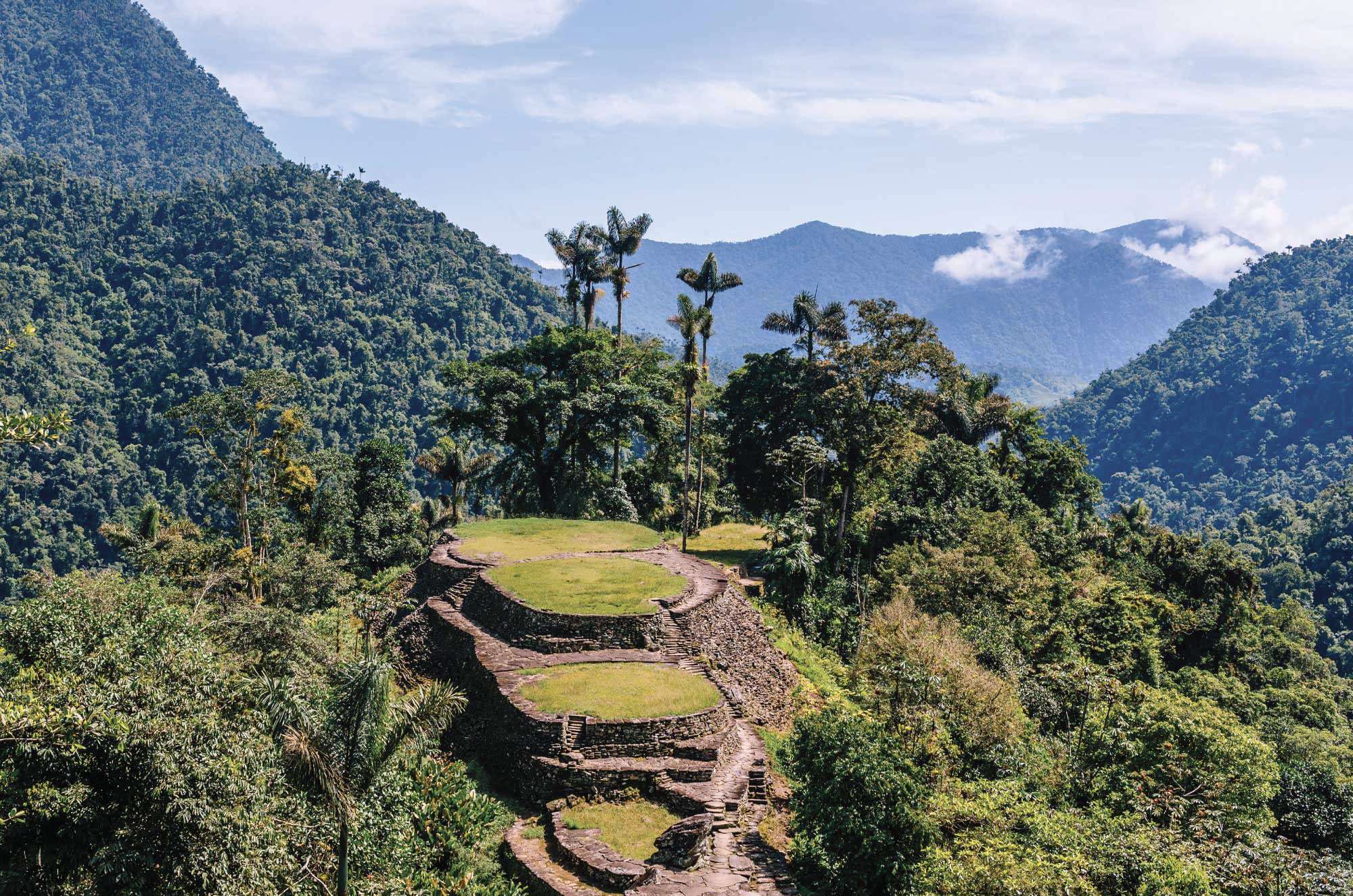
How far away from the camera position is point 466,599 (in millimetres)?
27234

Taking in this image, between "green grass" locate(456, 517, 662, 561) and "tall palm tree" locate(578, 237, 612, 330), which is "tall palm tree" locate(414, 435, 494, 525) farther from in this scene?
"green grass" locate(456, 517, 662, 561)

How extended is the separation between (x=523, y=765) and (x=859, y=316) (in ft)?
93.2

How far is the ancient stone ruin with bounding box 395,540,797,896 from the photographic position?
17.2 meters

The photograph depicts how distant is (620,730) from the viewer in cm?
1989

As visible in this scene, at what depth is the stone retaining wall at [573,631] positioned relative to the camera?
23.7 metres

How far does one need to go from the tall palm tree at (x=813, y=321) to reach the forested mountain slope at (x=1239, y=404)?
368ft

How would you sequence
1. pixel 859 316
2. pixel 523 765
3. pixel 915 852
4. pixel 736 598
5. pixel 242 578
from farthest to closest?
pixel 859 316 → pixel 242 578 → pixel 736 598 → pixel 523 765 → pixel 915 852

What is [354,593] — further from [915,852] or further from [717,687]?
[915,852]

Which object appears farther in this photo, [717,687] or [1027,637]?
[1027,637]

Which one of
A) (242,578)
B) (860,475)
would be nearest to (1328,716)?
(860,475)

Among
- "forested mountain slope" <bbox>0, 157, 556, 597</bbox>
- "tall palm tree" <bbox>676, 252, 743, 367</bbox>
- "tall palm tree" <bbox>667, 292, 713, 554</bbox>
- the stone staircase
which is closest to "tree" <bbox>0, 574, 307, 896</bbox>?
the stone staircase

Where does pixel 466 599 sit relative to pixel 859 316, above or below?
below

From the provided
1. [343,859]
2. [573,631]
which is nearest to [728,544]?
[573,631]

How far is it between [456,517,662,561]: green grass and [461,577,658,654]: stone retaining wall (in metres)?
5.12
